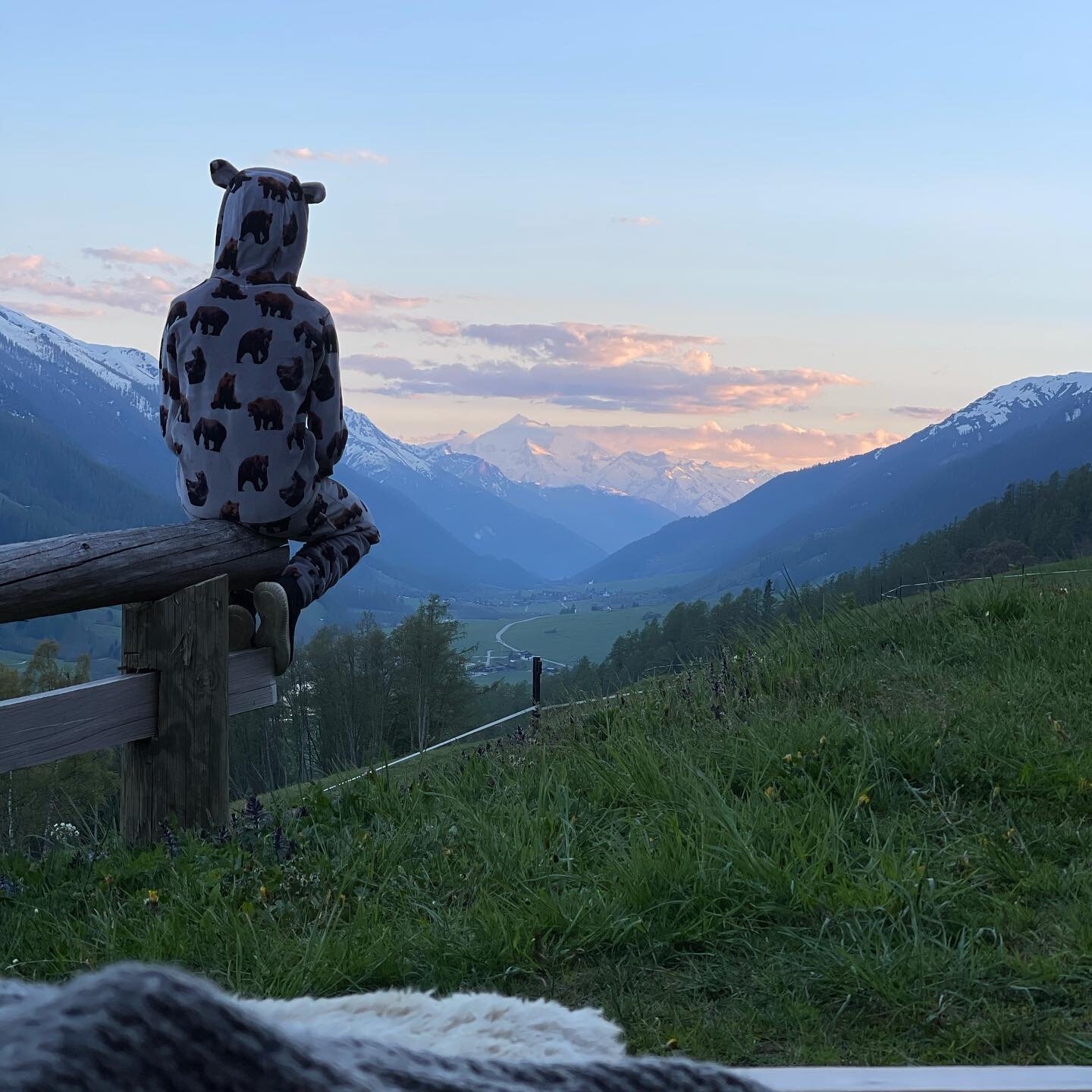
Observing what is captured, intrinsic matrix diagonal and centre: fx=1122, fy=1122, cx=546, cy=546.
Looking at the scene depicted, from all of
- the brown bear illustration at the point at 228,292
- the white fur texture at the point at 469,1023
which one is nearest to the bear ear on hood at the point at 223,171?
the brown bear illustration at the point at 228,292

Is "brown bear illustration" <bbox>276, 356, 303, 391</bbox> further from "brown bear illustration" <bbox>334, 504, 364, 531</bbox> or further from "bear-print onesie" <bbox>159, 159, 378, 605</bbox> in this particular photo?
"brown bear illustration" <bbox>334, 504, 364, 531</bbox>

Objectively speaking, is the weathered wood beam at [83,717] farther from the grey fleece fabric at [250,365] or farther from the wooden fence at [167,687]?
the grey fleece fabric at [250,365]

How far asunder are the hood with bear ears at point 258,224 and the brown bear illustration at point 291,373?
1.32ft

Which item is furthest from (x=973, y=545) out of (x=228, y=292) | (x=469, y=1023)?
(x=469, y=1023)

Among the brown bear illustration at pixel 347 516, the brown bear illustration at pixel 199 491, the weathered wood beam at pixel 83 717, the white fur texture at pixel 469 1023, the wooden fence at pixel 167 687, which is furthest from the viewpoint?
the brown bear illustration at pixel 347 516

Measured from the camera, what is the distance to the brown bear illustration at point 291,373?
514 centimetres

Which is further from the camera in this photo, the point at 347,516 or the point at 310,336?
the point at 347,516

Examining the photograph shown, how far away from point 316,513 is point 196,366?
863 mm

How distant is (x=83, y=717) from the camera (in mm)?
4367

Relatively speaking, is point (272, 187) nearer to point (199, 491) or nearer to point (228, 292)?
point (228, 292)

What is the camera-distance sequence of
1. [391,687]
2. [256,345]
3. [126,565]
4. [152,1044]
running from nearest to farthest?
[152,1044] → [126,565] → [256,345] → [391,687]

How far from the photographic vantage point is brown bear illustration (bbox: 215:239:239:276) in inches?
204

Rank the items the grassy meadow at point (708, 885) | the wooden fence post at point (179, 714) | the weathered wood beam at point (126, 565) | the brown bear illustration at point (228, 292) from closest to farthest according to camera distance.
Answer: the grassy meadow at point (708, 885) → the weathered wood beam at point (126, 565) → the wooden fence post at point (179, 714) → the brown bear illustration at point (228, 292)

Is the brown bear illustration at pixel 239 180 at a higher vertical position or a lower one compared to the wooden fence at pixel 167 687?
higher
